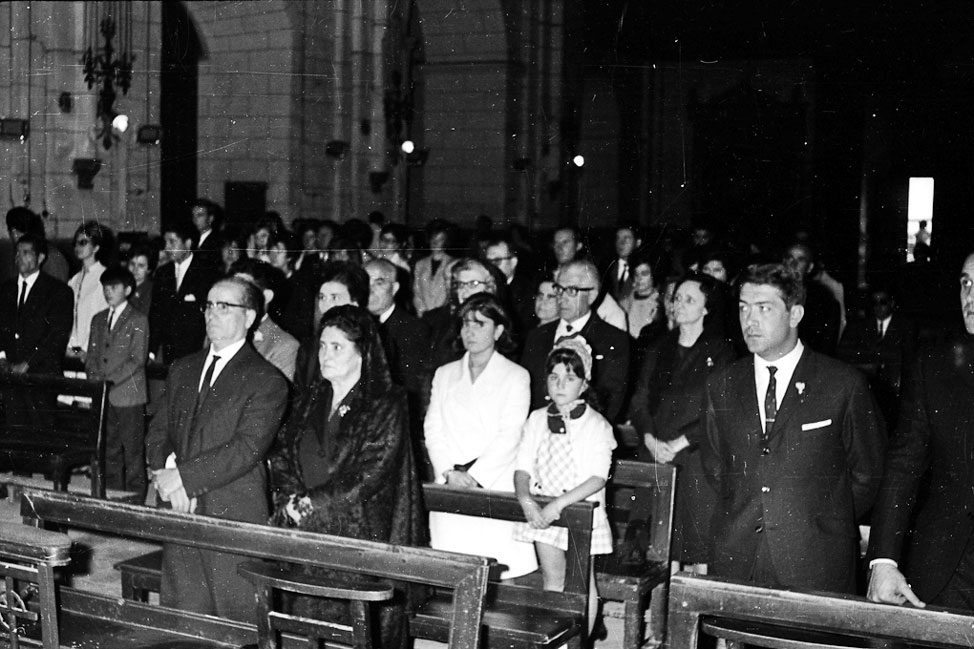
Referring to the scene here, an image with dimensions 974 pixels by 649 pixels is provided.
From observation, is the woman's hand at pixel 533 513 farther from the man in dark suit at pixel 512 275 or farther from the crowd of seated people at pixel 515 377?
the man in dark suit at pixel 512 275

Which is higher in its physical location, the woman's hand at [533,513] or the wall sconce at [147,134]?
the wall sconce at [147,134]

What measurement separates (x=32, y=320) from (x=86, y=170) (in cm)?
673

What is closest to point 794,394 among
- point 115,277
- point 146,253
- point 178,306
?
point 115,277

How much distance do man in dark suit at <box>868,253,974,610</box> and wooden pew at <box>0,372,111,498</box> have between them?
5.11 metres

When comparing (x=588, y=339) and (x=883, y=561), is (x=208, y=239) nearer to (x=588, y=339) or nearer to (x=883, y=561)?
(x=588, y=339)

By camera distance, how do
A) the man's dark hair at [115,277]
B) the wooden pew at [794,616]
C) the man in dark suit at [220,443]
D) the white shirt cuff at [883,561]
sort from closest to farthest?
the wooden pew at [794,616], the white shirt cuff at [883,561], the man in dark suit at [220,443], the man's dark hair at [115,277]

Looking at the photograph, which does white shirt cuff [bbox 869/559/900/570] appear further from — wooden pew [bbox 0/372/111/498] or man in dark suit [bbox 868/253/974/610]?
wooden pew [bbox 0/372/111/498]

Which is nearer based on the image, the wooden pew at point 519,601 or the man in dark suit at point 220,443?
the wooden pew at point 519,601

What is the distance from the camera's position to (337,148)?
1661 cm

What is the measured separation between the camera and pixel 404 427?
4188 millimetres

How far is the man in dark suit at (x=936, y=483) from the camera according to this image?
3.38 metres

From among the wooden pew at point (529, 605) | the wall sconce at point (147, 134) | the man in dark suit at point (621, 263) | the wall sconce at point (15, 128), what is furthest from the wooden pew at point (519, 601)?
the wall sconce at point (15, 128)

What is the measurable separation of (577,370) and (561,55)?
11524 millimetres

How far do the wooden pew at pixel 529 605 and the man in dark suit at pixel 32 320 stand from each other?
194 inches
